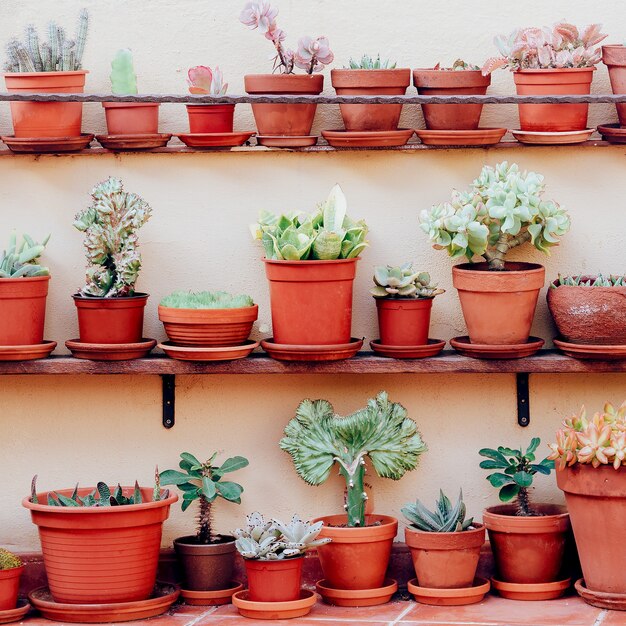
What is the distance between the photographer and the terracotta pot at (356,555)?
3.69 metres

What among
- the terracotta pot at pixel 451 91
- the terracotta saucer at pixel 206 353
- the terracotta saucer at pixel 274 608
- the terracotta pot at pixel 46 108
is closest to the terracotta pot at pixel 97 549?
the terracotta saucer at pixel 274 608

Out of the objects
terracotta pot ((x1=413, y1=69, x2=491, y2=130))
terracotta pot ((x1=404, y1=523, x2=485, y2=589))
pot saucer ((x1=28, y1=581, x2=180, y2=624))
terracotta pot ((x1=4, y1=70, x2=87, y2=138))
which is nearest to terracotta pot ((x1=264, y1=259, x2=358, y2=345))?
terracotta pot ((x1=413, y1=69, x2=491, y2=130))

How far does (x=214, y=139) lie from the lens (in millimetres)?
3801

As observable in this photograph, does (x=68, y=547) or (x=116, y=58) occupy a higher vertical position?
(x=116, y=58)

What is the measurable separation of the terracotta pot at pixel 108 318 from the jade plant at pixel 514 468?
1.12 m

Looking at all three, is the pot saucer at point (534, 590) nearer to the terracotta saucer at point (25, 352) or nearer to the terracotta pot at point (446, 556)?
the terracotta pot at point (446, 556)

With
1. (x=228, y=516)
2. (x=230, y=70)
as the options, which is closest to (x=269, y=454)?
(x=228, y=516)

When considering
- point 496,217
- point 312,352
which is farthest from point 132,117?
point 496,217

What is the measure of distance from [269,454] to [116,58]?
51.0 inches

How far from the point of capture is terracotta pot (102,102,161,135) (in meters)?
3.80

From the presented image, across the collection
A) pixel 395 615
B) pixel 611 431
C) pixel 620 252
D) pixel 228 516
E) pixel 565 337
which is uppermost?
pixel 620 252

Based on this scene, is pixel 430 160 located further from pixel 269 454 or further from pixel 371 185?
pixel 269 454

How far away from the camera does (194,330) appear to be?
12.1 feet

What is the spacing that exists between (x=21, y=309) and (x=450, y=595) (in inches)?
59.5
